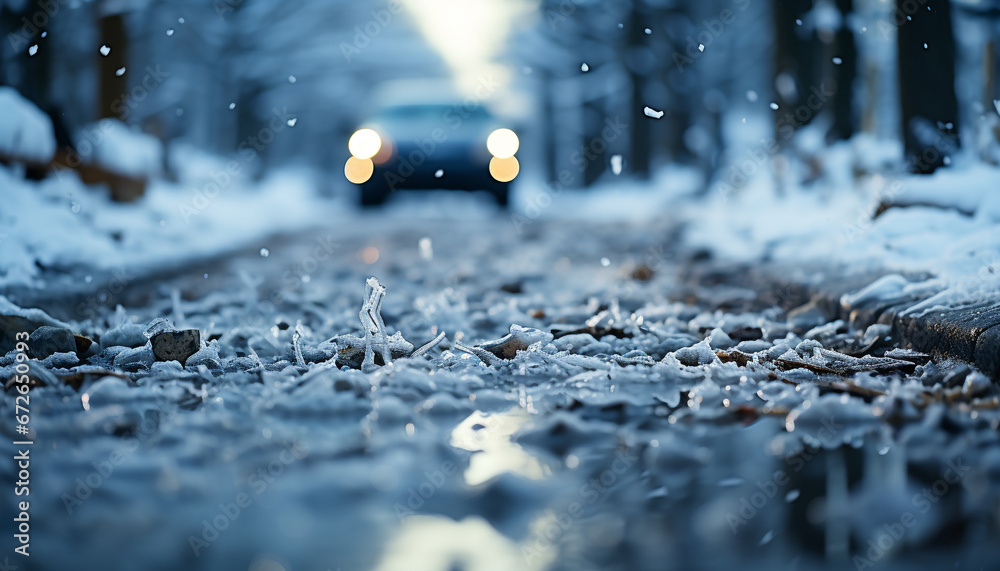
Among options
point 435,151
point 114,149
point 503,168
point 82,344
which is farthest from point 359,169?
point 82,344

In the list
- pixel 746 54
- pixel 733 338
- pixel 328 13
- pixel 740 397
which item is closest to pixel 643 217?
pixel 733 338

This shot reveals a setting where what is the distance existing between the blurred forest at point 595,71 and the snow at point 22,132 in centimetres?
80

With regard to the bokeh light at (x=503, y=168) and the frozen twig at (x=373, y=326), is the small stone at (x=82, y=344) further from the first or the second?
the bokeh light at (x=503, y=168)

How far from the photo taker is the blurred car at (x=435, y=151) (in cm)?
786

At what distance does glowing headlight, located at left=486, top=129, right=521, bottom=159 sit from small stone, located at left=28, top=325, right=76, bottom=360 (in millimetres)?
5772

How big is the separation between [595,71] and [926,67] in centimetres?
1229

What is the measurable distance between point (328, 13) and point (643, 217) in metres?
10.9

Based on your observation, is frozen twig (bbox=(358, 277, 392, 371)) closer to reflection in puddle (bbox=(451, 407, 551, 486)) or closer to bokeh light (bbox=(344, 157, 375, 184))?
reflection in puddle (bbox=(451, 407, 551, 486))

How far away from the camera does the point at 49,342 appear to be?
2.48 metres

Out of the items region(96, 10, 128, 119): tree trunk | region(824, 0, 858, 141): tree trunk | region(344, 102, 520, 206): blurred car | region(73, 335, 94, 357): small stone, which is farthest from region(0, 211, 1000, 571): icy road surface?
region(96, 10, 128, 119): tree trunk

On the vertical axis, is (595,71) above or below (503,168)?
above

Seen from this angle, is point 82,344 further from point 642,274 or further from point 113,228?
point 113,228

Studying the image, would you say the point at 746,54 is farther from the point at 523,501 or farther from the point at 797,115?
the point at 523,501

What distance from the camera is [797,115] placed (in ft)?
26.1
